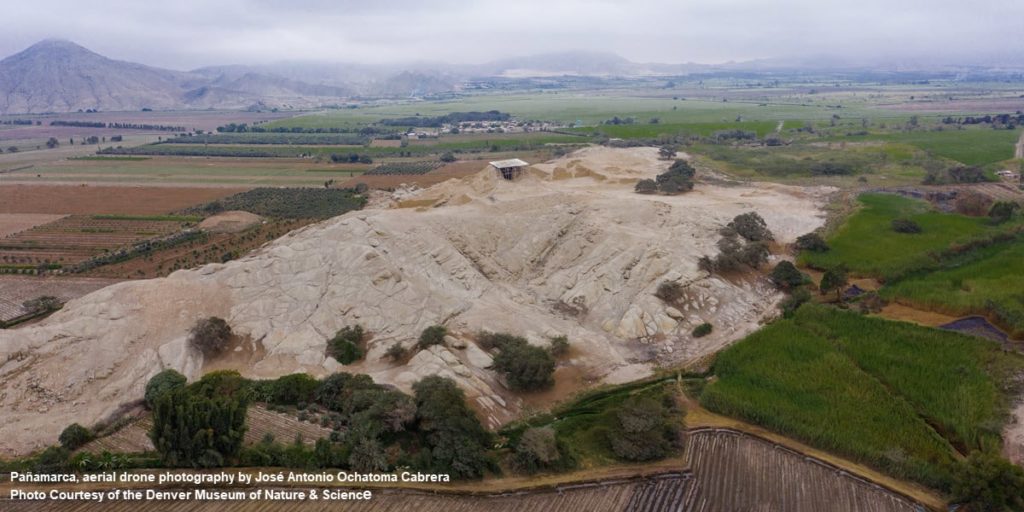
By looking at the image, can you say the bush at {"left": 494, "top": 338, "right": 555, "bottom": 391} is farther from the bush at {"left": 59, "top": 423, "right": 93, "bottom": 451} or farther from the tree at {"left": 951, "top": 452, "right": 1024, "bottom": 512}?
the bush at {"left": 59, "top": 423, "right": 93, "bottom": 451}

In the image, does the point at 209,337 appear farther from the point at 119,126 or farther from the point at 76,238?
the point at 119,126

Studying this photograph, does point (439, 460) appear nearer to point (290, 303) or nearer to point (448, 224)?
point (290, 303)

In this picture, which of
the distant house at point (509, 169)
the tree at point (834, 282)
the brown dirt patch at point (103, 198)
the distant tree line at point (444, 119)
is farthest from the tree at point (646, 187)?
the distant tree line at point (444, 119)

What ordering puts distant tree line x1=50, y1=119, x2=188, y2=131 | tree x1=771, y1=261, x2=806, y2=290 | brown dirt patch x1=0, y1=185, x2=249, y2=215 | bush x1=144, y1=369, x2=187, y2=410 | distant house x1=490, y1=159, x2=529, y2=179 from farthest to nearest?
distant tree line x1=50, y1=119, x2=188, y2=131
brown dirt patch x1=0, y1=185, x2=249, y2=215
distant house x1=490, y1=159, x2=529, y2=179
tree x1=771, y1=261, x2=806, y2=290
bush x1=144, y1=369, x2=187, y2=410

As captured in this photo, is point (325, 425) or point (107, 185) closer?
point (325, 425)

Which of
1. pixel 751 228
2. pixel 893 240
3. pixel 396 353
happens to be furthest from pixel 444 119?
pixel 396 353

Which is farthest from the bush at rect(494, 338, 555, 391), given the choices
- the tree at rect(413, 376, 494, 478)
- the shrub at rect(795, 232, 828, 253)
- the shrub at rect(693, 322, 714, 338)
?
the shrub at rect(795, 232, 828, 253)

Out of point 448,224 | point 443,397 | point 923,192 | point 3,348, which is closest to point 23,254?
point 3,348
